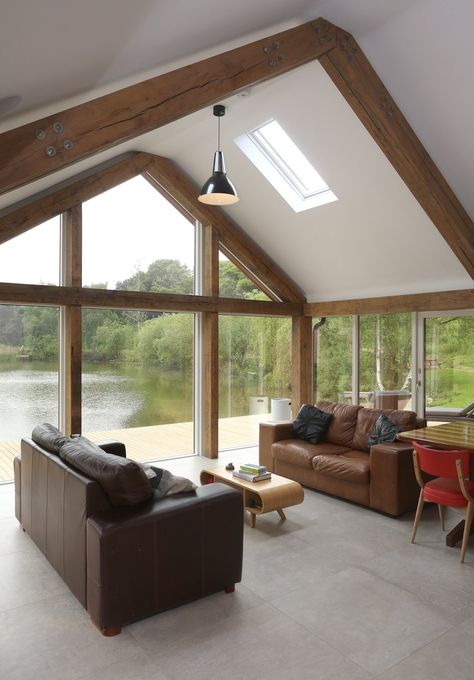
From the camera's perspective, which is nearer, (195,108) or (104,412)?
(195,108)

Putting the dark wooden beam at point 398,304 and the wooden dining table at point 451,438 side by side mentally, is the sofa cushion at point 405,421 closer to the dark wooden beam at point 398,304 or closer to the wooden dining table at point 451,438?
the wooden dining table at point 451,438

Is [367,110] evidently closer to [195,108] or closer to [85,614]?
[195,108]

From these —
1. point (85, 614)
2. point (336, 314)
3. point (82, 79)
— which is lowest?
point (85, 614)

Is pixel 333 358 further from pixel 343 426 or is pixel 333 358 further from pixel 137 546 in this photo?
pixel 137 546

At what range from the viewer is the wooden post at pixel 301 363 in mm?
8375

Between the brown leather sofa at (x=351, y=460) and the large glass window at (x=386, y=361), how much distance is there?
1.44 meters

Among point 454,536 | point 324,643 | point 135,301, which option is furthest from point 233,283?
point 324,643

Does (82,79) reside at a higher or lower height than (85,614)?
higher

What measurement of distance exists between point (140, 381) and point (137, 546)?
4.14 metres

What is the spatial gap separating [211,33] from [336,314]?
4952 millimetres

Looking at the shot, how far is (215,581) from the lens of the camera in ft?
10.7

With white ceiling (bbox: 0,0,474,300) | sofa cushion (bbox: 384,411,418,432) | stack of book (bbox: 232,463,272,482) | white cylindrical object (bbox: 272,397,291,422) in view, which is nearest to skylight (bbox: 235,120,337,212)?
white ceiling (bbox: 0,0,474,300)

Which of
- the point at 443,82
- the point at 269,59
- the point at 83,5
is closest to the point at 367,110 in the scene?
the point at 443,82

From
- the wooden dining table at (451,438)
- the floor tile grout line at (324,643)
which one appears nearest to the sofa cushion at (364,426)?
the wooden dining table at (451,438)
